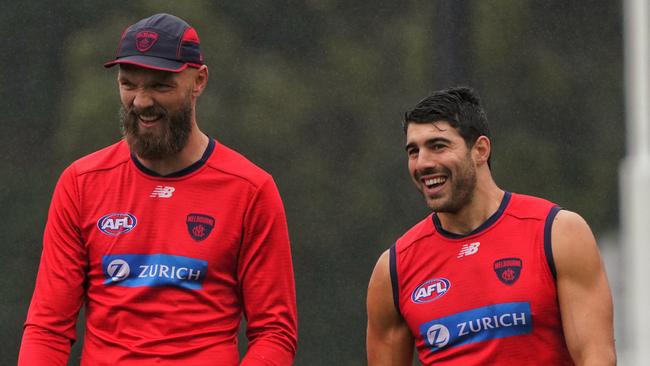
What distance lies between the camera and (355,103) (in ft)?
23.7

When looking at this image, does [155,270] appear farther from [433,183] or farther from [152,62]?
[433,183]

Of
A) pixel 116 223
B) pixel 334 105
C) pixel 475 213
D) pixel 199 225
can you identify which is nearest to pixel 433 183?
pixel 475 213

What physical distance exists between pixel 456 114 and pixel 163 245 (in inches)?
38.6

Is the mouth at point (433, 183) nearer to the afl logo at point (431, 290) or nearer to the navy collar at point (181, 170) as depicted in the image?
the afl logo at point (431, 290)

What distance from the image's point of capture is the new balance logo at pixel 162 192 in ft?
13.5

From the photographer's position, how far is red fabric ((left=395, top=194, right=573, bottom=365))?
4.00 m

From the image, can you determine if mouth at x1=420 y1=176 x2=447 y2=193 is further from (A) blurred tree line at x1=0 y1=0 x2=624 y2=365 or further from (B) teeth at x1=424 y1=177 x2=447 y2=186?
(A) blurred tree line at x1=0 y1=0 x2=624 y2=365

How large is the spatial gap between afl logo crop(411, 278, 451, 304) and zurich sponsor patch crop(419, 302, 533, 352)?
0.24ft

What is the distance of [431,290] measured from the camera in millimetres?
4156

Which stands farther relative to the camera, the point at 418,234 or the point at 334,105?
the point at 334,105

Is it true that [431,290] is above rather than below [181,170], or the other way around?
below

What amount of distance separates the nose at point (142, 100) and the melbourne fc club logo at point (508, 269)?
1133mm

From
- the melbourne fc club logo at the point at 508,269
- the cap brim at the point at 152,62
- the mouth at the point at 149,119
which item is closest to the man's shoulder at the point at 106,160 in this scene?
the mouth at the point at 149,119

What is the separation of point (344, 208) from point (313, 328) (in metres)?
0.65
